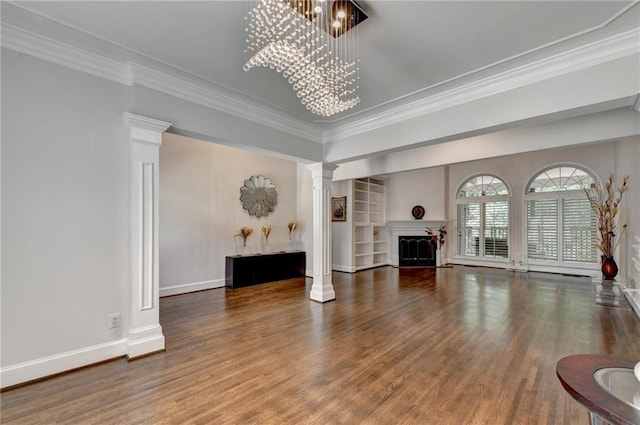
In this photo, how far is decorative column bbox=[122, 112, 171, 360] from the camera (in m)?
2.78

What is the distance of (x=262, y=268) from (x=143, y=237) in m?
3.49

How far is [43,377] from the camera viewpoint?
7.79 ft

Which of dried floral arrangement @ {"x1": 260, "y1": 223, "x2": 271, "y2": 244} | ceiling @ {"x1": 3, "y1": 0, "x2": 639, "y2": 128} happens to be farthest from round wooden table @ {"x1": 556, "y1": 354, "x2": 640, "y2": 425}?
dried floral arrangement @ {"x1": 260, "y1": 223, "x2": 271, "y2": 244}

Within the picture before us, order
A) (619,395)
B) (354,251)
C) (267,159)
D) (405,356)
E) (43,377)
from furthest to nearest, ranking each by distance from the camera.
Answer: (354,251) < (267,159) < (405,356) < (43,377) < (619,395)

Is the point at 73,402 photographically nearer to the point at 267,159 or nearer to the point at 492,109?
the point at 492,109

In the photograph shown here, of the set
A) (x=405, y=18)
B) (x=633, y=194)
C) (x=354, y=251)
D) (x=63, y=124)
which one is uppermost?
(x=405, y=18)

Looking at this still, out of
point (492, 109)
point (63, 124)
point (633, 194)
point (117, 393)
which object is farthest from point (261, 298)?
point (633, 194)

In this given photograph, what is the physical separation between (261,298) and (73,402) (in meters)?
2.99

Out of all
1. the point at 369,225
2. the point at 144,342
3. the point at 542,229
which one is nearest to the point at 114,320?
the point at 144,342

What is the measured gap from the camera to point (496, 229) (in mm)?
8047

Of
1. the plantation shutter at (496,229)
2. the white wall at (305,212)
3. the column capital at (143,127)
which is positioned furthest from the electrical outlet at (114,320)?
the plantation shutter at (496,229)

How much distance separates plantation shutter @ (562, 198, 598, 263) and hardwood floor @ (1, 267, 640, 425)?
110 inches

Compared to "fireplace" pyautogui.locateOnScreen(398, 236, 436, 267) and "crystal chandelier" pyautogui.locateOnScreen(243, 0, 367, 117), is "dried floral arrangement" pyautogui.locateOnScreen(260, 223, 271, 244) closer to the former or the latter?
"fireplace" pyautogui.locateOnScreen(398, 236, 436, 267)

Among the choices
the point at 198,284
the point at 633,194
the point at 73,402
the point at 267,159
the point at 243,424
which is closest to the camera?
the point at 243,424
